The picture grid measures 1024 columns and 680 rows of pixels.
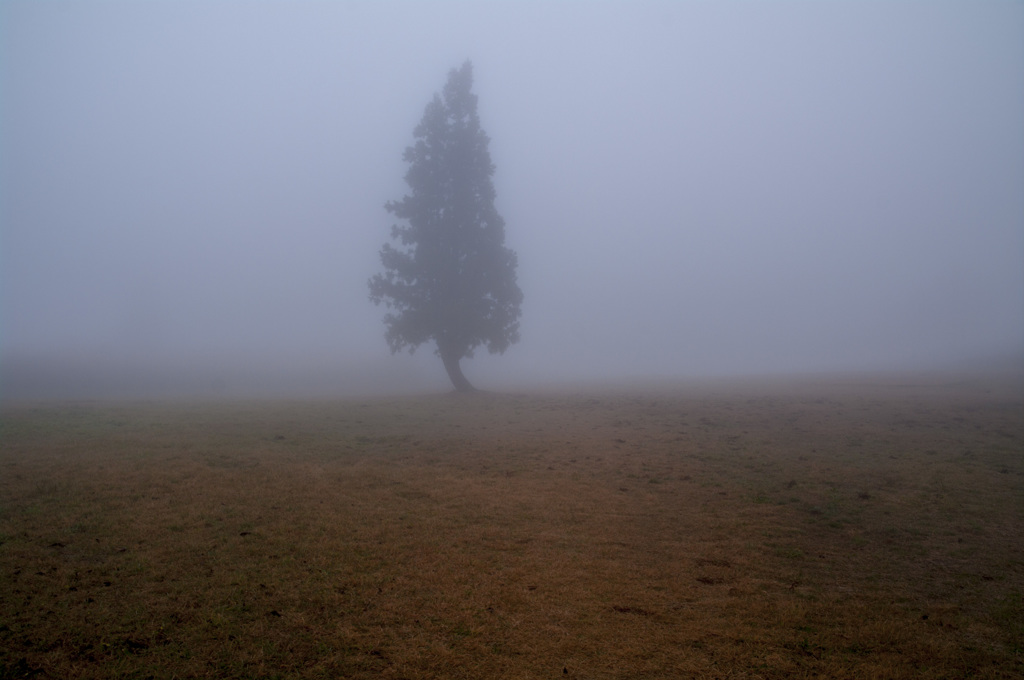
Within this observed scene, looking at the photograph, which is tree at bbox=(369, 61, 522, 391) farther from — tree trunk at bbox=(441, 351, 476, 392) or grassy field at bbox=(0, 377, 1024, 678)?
grassy field at bbox=(0, 377, 1024, 678)

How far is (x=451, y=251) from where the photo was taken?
2808 cm

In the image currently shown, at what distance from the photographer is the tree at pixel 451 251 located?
27.9 m

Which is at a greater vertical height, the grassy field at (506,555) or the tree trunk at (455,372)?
the tree trunk at (455,372)

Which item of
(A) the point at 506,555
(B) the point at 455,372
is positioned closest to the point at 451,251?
(B) the point at 455,372

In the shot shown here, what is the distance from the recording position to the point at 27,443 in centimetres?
1236

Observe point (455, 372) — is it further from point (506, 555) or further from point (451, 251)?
point (506, 555)

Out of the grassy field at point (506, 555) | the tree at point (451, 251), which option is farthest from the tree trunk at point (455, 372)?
the grassy field at point (506, 555)

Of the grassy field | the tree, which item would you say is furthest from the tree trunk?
the grassy field

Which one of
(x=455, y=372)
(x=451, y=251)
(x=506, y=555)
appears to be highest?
(x=451, y=251)

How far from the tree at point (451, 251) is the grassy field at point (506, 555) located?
44.9 ft

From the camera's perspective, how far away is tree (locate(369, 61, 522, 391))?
27875mm

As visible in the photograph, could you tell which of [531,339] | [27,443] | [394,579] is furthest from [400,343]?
[531,339]

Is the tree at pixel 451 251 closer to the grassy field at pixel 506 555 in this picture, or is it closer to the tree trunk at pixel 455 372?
the tree trunk at pixel 455 372

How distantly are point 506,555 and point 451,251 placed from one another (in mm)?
22285
